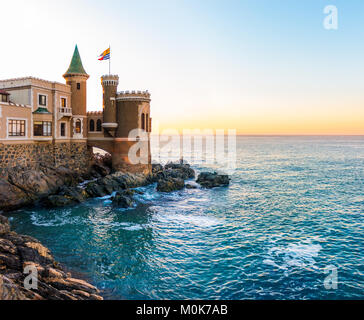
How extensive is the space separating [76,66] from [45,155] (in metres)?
15.8

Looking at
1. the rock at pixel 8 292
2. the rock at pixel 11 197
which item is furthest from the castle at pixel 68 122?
the rock at pixel 8 292

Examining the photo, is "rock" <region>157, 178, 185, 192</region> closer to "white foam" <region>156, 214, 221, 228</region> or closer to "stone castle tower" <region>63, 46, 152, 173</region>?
"stone castle tower" <region>63, 46, 152, 173</region>

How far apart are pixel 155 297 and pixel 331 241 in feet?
52.6

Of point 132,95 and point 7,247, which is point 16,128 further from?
point 7,247

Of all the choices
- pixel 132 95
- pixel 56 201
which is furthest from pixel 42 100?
pixel 56 201

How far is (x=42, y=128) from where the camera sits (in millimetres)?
38250

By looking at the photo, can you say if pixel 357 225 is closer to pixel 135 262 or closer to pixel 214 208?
pixel 214 208

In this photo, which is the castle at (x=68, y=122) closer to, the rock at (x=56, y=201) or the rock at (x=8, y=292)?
the rock at (x=56, y=201)

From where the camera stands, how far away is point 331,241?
2206 cm

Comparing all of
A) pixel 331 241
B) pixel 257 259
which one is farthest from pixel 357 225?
pixel 257 259

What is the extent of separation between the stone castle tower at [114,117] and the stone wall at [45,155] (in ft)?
8.40

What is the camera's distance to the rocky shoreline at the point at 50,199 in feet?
40.3
